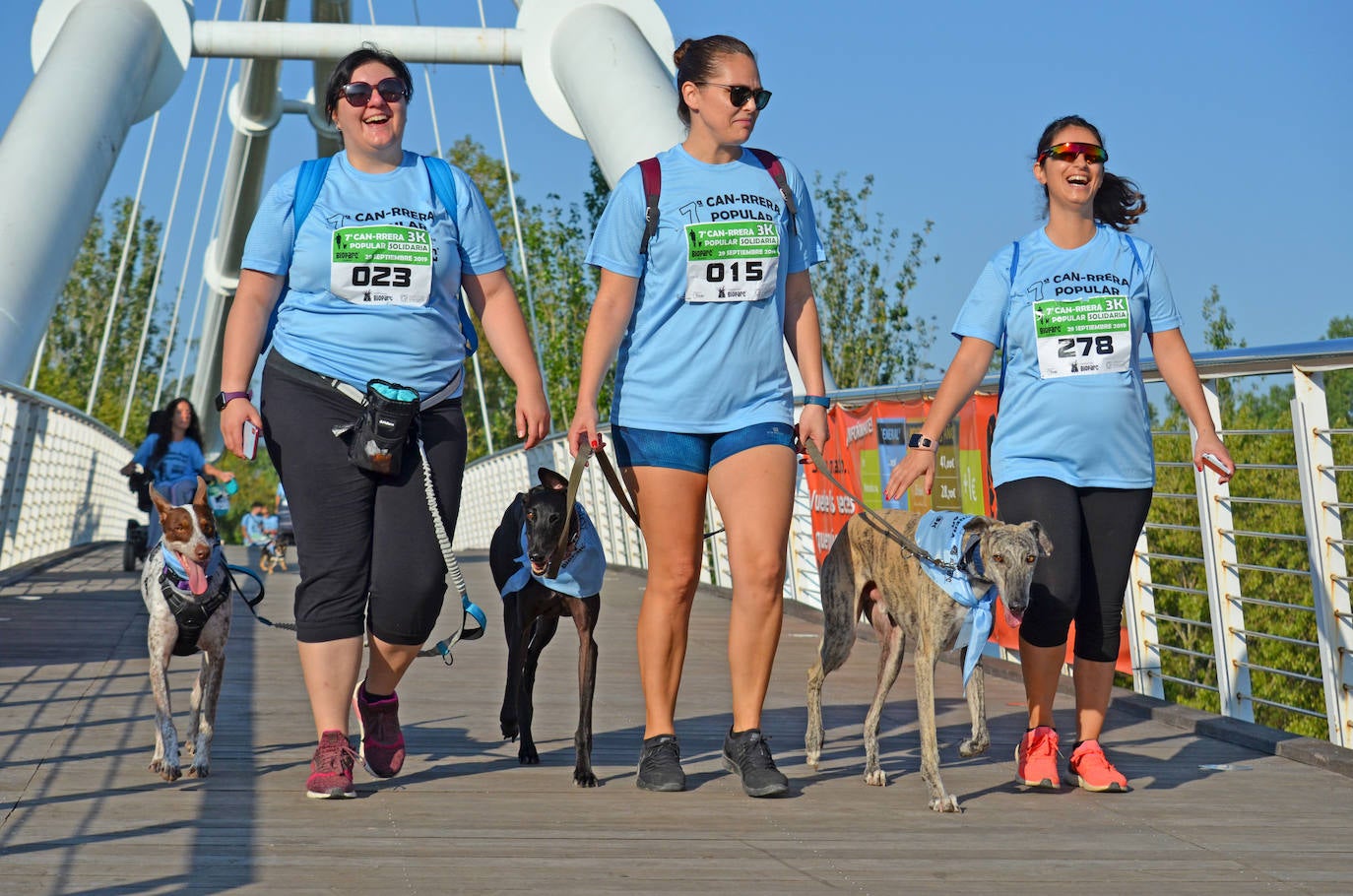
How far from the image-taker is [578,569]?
214 inches

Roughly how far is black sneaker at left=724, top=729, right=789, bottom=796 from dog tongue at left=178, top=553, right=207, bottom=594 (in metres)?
1.57

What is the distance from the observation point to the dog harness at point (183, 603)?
5.04 m

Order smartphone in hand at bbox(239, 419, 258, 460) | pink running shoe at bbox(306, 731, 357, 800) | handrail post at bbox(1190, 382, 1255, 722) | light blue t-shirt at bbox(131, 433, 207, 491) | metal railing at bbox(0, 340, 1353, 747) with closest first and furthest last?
1. pink running shoe at bbox(306, 731, 357, 800)
2. smartphone in hand at bbox(239, 419, 258, 460)
3. metal railing at bbox(0, 340, 1353, 747)
4. handrail post at bbox(1190, 382, 1255, 722)
5. light blue t-shirt at bbox(131, 433, 207, 491)

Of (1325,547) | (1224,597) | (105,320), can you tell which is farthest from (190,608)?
(105,320)

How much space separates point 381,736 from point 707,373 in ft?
4.50

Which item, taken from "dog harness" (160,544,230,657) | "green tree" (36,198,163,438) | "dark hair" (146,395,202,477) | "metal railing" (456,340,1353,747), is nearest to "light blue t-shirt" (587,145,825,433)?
"dog harness" (160,544,230,657)

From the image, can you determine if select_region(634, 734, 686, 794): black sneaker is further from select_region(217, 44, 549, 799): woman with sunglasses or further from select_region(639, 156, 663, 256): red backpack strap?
select_region(639, 156, 663, 256): red backpack strap

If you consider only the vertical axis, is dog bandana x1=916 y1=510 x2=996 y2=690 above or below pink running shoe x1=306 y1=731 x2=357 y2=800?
above

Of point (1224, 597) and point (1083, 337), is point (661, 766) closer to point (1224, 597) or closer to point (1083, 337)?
point (1083, 337)

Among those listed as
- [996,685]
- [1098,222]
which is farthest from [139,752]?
[996,685]

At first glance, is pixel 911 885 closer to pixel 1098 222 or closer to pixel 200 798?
pixel 200 798

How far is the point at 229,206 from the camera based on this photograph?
36.8 meters

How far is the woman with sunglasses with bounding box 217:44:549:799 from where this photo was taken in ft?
15.4

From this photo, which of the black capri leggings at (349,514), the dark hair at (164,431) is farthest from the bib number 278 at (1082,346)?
the dark hair at (164,431)
